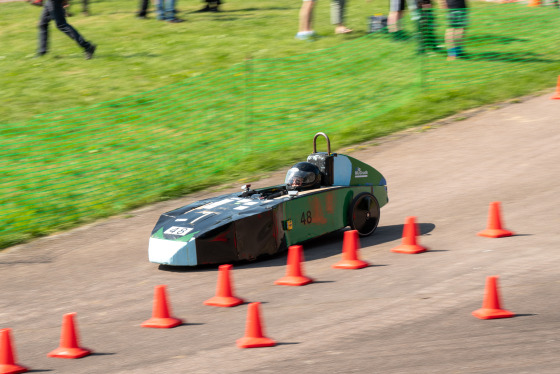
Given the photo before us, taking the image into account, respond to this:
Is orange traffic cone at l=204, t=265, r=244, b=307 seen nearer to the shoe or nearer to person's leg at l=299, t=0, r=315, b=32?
person's leg at l=299, t=0, r=315, b=32

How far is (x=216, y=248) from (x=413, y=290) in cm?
231

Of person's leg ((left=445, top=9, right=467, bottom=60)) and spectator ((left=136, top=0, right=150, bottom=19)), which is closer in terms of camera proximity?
person's leg ((left=445, top=9, right=467, bottom=60))

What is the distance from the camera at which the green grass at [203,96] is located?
1349 centimetres

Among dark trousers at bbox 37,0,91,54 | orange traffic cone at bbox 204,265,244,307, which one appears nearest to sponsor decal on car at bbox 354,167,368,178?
orange traffic cone at bbox 204,265,244,307

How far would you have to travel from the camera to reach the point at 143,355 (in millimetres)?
6965

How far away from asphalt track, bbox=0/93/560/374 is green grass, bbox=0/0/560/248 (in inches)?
48.8

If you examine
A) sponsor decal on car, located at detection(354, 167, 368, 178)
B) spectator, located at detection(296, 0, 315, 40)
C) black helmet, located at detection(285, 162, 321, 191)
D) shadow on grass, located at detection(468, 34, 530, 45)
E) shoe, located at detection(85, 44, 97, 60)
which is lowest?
sponsor decal on car, located at detection(354, 167, 368, 178)

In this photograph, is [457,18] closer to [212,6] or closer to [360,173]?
[212,6]

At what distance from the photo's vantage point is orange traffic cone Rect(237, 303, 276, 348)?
6934 millimetres

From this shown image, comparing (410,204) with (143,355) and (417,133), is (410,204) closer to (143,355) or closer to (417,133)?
(417,133)

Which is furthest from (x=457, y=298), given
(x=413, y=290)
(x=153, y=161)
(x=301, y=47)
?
(x=301, y=47)

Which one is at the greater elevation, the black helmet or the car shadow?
the black helmet

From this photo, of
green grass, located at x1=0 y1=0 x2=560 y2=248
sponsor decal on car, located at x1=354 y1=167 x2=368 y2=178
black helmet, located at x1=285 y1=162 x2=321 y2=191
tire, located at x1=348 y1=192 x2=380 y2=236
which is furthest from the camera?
green grass, located at x1=0 y1=0 x2=560 y2=248

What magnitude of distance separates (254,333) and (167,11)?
679 inches
